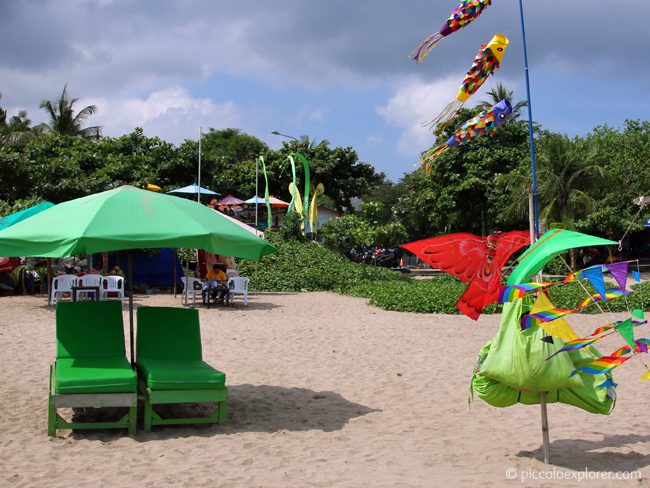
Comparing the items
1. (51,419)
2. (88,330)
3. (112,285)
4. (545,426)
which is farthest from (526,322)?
(112,285)

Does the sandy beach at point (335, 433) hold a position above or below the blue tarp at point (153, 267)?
below

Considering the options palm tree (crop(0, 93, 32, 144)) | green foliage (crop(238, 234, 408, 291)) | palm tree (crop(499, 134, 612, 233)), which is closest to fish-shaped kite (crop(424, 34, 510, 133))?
green foliage (crop(238, 234, 408, 291))

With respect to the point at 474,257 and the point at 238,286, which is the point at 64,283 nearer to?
the point at 238,286

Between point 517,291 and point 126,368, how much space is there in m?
3.52

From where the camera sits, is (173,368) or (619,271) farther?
(173,368)

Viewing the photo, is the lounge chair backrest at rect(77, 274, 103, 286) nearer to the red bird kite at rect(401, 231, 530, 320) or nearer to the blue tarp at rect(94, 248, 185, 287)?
the blue tarp at rect(94, 248, 185, 287)

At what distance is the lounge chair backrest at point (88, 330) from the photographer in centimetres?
667

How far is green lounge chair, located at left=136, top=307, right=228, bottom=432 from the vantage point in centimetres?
614

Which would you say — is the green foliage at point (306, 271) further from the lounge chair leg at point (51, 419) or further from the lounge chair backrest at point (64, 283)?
the lounge chair leg at point (51, 419)

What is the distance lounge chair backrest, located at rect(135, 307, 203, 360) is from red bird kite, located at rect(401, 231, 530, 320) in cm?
260

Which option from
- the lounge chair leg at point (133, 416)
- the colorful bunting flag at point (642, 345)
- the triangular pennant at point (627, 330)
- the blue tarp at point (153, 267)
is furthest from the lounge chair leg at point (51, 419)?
the blue tarp at point (153, 267)

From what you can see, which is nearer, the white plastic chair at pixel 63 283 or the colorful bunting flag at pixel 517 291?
the colorful bunting flag at pixel 517 291

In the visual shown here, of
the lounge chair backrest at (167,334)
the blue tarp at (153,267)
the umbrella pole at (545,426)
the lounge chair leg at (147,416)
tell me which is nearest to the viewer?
the umbrella pole at (545,426)

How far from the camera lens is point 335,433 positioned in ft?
20.6
